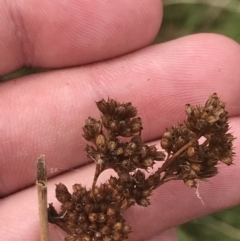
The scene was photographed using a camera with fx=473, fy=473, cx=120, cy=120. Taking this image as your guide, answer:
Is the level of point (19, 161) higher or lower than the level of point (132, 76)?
lower

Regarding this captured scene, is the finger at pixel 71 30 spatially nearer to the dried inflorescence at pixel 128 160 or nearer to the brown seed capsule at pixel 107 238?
the dried inflorescence at pixel 128 160

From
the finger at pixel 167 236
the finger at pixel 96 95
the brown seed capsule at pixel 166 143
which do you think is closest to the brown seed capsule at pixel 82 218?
the brown seed capsule at pixel 166 143

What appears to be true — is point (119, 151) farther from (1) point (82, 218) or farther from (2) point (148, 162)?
(1) point (82, 218)

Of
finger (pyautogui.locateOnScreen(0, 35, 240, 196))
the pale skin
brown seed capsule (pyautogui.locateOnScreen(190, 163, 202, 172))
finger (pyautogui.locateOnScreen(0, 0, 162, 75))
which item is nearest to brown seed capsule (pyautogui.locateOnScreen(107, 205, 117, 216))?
brown seed capsule (pyautogui.locateOnScreen(190, 163, 202, 172))

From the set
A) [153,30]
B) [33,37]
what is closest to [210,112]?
[153,30]

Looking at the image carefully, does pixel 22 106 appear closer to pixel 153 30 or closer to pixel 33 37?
pixel 33 37

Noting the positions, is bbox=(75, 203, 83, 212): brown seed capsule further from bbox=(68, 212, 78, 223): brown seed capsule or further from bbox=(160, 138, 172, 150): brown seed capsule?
bbox=(160, 138, 172, 150): brown seed capsule

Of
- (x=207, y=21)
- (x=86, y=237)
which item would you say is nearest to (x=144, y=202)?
(x=86, y=237)
